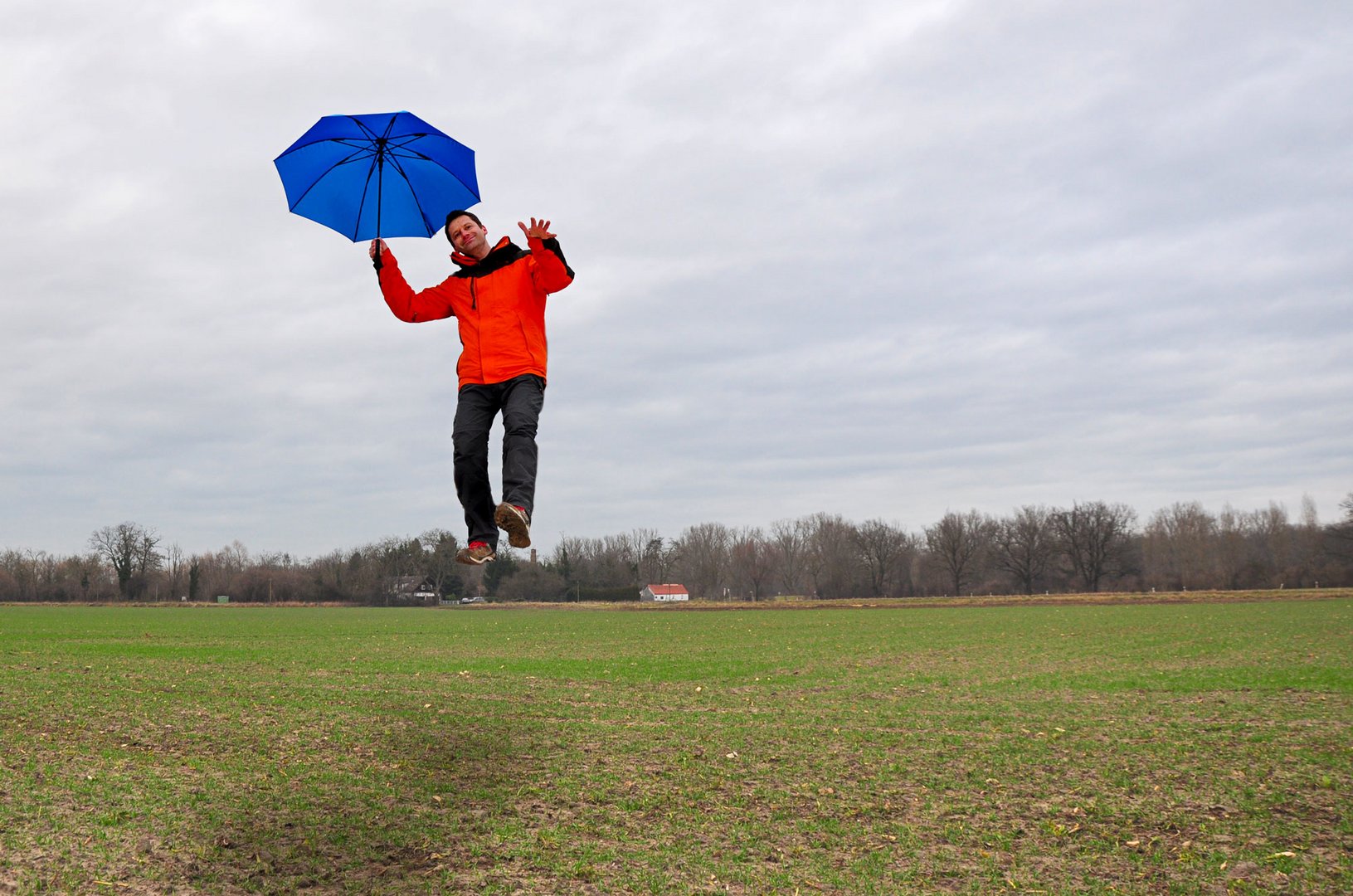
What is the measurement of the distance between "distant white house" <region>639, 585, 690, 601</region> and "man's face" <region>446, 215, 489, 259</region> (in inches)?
5974

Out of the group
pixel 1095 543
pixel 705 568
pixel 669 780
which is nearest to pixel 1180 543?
pixel 1095 543

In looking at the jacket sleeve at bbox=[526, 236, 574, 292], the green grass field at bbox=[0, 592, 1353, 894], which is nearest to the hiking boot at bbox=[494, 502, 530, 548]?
the jacket sleeve at bbox=[526, 236, 574, 292]

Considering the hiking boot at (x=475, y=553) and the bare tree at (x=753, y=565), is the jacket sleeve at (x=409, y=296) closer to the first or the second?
the hiking boot at (x=475, y=553)

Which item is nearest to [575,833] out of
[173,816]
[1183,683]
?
[173,816]

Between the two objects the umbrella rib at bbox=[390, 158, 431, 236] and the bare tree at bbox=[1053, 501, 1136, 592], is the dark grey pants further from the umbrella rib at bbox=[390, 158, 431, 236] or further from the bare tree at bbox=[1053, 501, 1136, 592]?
the bare tree at bbox=[1053, 501, 1136, 592]

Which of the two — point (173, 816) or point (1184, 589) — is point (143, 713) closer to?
point (173, 816)

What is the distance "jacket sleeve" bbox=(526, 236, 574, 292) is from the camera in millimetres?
5453

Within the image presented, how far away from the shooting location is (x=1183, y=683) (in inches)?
819

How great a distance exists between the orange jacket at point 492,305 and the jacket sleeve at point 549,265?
1 cm

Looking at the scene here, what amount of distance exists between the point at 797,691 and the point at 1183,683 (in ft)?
31.1

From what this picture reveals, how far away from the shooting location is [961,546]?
452 ft

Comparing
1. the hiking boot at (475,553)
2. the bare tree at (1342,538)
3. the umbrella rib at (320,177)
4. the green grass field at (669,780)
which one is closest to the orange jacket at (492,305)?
the umbrella rib at (320,177)

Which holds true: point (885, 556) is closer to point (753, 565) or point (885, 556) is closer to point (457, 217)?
point (753, 565)

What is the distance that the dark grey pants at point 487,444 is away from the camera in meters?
5.57
